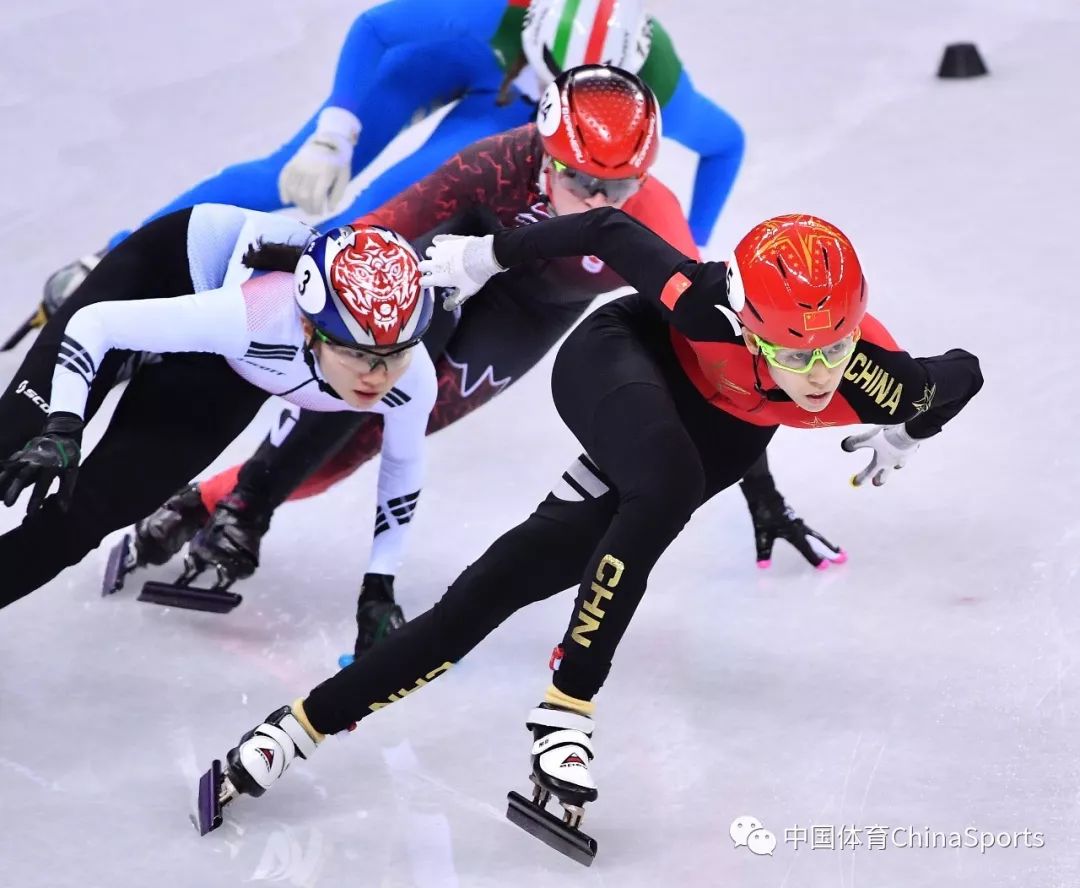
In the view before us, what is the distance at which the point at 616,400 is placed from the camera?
3.36 metres

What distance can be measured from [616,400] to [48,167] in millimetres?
3871

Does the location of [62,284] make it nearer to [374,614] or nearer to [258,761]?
[374,614]

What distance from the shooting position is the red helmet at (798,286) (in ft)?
10.5

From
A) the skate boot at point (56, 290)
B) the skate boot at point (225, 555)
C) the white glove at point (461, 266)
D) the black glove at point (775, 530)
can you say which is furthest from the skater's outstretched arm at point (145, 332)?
the skate boot at point (56, 290)

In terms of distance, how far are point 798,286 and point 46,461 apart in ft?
4.70

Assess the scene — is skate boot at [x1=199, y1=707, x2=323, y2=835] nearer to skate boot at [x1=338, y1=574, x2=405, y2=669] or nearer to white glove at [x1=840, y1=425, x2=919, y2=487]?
skate boot at [x1=338, y1=574, x2=405, y2=669]

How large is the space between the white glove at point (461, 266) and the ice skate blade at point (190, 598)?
3.55 feet

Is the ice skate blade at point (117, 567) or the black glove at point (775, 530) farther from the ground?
the ice skate blade at point (117, 567)

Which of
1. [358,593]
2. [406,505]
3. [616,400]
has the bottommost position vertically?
[358,593]

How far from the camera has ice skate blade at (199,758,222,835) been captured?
3312 mm

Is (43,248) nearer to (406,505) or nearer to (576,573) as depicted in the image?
(406,505)

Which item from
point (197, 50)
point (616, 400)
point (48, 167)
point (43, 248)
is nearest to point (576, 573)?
point (616, 400)

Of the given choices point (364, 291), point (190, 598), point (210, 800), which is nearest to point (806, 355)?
point (364, 291)

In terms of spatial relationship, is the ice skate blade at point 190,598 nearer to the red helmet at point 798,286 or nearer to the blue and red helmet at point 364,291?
the blue and red helmet at point 364,291
